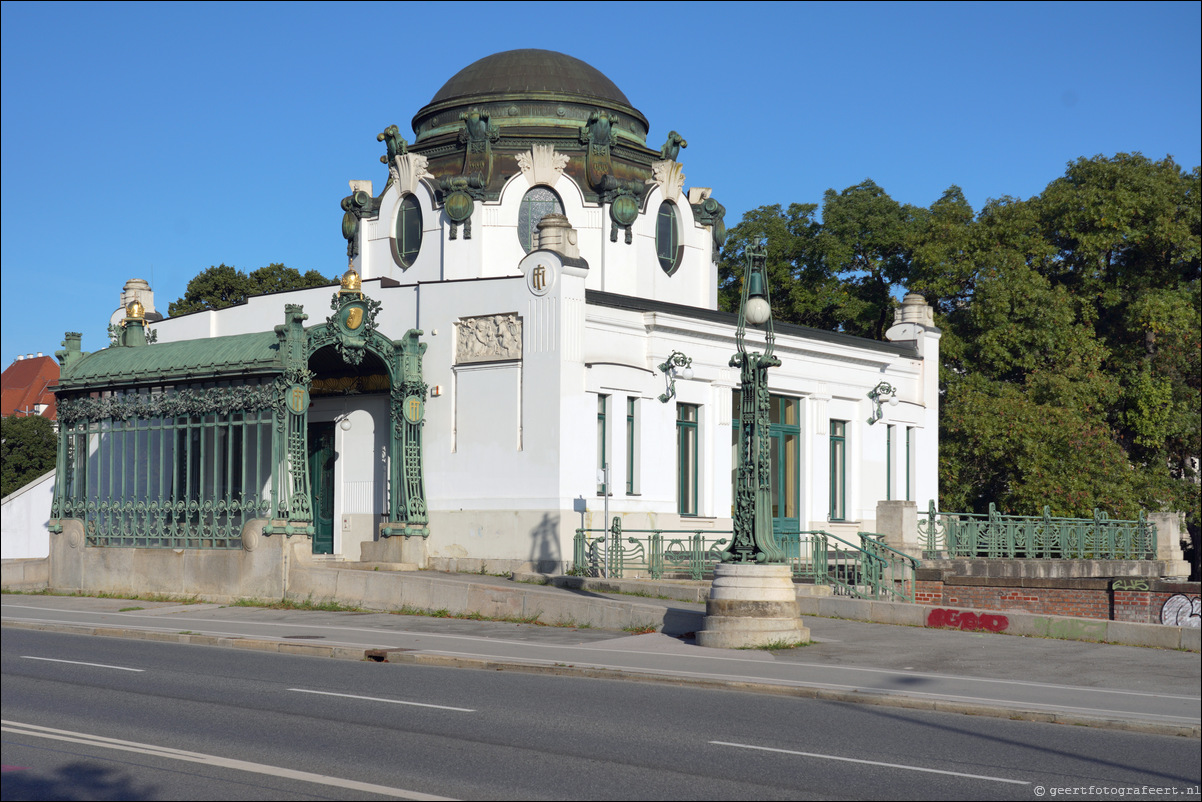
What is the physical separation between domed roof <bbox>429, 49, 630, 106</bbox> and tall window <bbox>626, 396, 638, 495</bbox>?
29.9 ft

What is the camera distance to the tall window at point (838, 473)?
34.2 m

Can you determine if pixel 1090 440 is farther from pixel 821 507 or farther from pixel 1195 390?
pixel 821 507

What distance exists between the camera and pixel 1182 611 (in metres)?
25.8

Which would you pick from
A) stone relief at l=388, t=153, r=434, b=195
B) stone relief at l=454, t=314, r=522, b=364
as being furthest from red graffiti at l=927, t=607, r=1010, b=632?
stone relief at l=388, t=153, r=434, b=195

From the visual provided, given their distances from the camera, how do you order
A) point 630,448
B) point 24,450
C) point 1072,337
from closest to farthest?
point 630,448 < point 1072,337 < point 24,450

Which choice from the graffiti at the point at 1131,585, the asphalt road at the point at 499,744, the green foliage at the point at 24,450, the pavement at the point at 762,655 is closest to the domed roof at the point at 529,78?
the pavement at the point at 762,655

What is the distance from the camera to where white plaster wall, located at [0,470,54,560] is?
3547 cm

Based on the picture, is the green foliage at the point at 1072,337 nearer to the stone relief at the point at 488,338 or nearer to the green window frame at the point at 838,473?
the green window frame at the point at 838,473

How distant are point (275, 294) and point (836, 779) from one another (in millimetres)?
24600

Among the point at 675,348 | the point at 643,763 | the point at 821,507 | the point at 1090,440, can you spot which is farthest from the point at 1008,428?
the point at 643,763

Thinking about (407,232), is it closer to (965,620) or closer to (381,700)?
(965,620)

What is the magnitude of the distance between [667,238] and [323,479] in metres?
10.6

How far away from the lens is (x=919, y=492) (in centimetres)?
3712

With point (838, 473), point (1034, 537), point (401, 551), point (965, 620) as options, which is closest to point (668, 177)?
point (838, 473)
